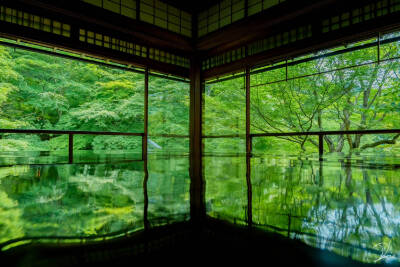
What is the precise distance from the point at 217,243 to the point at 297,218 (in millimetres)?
395

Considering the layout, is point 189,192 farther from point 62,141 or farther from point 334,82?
point 62,141

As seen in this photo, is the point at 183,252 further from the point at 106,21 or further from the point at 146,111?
the point at 146,111

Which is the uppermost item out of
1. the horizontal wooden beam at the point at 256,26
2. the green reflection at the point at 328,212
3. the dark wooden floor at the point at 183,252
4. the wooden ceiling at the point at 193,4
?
the wooden ceiling at the point at 193,4

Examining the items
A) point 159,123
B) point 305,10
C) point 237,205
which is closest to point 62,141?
point 159,123

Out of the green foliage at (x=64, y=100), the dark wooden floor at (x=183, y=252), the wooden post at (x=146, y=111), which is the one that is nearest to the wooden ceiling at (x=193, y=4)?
the wooden post at (x=146, y=111)

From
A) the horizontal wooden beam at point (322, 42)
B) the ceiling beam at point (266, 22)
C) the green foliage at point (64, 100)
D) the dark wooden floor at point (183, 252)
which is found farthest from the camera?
the green foliage at point (64, 100)

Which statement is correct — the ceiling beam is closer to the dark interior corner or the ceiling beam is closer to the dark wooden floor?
the dark interior corner

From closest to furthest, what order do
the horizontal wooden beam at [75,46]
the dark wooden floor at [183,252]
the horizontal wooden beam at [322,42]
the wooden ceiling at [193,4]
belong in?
the dark wooden floor at [183,252] → the horizontal wooden beam at [322,42] → the horizontal wooden beam at [75,46] → the wooden ceiling at [193,4]

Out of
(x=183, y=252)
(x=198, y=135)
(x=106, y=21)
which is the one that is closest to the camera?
(x=183, y=252)

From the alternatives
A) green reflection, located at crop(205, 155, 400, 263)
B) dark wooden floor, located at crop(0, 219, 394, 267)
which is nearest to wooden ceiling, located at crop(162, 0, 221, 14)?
green reflection, located at crop(205, 155, 400, 263)

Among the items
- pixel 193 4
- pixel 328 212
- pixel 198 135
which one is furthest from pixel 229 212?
pixel 193 4

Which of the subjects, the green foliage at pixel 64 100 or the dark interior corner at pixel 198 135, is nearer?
the dark interior corner at pixel 198 135

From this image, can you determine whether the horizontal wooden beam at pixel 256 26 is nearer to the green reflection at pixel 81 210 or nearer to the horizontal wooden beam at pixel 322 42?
the horizontal wooden beam at pixel 322 42

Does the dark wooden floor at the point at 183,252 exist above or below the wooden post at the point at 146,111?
below
